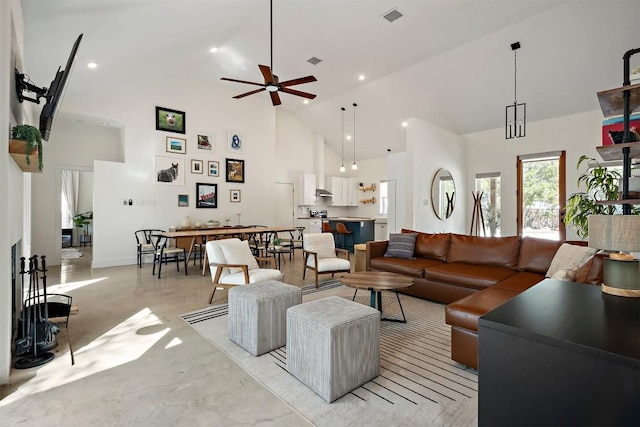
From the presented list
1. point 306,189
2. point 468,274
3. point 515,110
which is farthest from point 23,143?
point 306,189

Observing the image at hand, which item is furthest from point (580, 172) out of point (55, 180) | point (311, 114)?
point (55, 180)

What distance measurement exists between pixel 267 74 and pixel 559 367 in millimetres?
4104

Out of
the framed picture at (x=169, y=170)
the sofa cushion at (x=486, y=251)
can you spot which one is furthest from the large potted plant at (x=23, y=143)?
the framed picture at (x=169, y=170)

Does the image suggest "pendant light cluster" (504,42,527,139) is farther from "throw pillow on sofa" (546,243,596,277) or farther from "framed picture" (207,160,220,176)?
"framed picture" (207,160,220,176)

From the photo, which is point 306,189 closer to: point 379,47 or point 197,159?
point 197,159

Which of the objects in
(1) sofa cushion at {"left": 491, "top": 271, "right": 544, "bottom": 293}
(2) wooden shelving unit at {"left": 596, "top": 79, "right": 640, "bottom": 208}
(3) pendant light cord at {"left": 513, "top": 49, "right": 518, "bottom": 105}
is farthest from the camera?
(3) pendant light cord at {"left": 513, "top": 49, "right": 518, "bottom": 105}

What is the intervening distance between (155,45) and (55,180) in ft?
12.8

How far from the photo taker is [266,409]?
5.89ft

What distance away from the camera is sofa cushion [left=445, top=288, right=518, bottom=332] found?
2.16 m

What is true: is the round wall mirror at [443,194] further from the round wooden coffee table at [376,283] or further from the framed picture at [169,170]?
the framed picture at [169,170]

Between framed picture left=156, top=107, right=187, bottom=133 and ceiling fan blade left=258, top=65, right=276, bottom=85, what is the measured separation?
150 inches

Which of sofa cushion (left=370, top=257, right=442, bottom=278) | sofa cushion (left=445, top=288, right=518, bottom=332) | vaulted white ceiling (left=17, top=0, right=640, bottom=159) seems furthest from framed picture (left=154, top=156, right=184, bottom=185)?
sofa cushion (left=445, top=288, right=518, bottom=332)

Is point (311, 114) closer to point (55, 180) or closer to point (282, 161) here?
point (282, 161)

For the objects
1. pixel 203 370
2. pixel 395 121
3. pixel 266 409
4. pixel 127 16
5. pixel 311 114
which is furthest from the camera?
pixel 311 114
